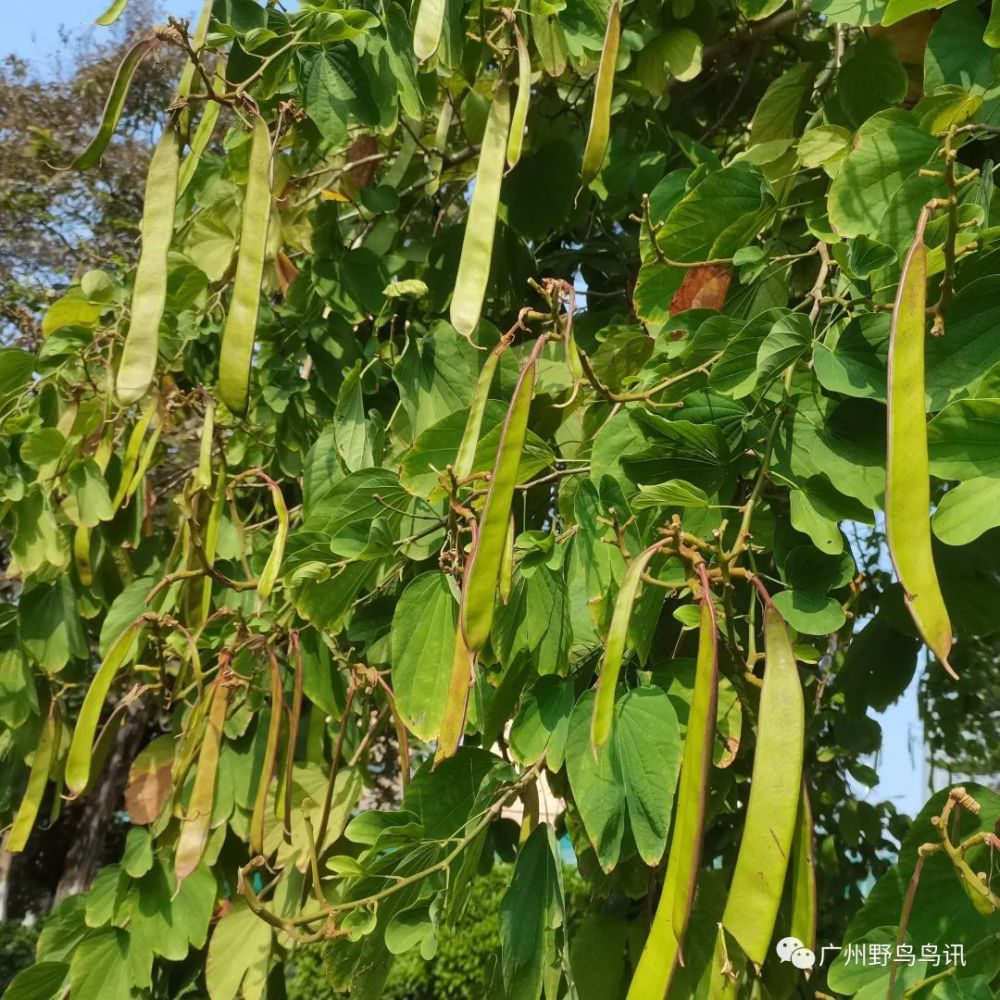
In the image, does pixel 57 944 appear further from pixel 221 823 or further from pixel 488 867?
pixel 488 867

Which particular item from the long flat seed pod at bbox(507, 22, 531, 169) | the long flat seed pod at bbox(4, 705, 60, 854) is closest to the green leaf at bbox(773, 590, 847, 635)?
the long flat seed pod at bbox(507, 22, 531, 169)

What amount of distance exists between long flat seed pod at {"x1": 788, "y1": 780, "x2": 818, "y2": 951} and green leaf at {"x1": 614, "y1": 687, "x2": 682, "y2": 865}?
10cm

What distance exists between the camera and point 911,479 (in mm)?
526

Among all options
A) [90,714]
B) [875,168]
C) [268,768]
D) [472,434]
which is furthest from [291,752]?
[875,168]

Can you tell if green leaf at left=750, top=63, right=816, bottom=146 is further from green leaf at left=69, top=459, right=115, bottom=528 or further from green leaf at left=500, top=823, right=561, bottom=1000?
green leaf at left=69, top=459, right=115, bottom=528

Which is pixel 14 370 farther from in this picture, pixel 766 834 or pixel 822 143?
pixel 766 834

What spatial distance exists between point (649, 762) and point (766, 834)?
21cm

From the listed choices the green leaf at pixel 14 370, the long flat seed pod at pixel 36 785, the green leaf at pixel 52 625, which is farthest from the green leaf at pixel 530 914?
the green leaf at pixel 14 370

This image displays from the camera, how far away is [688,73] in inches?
53.4

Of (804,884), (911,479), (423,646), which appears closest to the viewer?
(911,479)

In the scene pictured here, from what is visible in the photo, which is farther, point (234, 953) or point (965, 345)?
point (234, 953)

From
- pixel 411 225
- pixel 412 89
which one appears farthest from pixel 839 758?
pixel 412 89

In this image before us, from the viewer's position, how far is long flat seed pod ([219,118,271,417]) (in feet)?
2.88

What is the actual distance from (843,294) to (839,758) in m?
1.35
